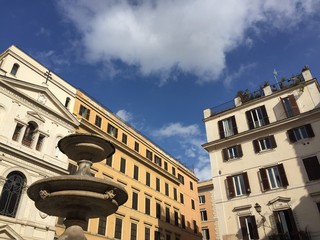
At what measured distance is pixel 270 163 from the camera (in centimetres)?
2372

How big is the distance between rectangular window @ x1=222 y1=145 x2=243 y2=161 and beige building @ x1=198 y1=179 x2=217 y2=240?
22.8 metres

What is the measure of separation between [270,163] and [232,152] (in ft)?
12.1

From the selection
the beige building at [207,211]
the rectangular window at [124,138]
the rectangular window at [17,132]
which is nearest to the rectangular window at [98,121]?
the rectangular window at [124,138]

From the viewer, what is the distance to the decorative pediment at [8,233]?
18.7m

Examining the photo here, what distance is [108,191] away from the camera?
30.8ft

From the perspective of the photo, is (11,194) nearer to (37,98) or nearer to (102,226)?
(37,98)

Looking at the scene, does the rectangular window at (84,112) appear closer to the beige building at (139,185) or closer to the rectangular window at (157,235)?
the beige building at (139,185)

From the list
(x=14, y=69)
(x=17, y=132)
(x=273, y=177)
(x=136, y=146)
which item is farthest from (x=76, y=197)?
(x=136, y=146)

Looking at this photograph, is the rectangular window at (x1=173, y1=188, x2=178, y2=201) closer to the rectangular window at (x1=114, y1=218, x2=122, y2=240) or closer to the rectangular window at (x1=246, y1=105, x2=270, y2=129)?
the rectangular window at (x1=114, y1=218, x2=122, y2=240)

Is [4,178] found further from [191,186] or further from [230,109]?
[191,186]

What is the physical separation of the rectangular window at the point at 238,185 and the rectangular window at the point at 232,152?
6.10 ft

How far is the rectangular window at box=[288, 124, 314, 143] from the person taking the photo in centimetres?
2309

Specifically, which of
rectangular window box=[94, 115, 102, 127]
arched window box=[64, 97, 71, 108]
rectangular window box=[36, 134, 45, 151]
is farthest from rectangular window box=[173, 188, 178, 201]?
rectangular window box=[36, 134, 45, 151]

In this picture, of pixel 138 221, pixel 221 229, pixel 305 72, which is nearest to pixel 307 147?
pixel 305 72
